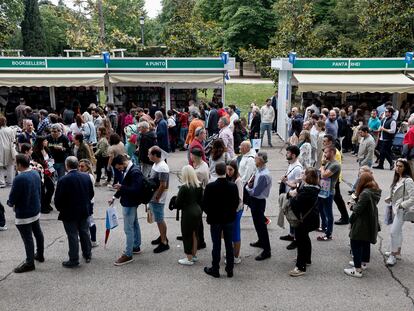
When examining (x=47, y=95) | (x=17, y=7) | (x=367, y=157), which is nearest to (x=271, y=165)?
(x=367, y=157)

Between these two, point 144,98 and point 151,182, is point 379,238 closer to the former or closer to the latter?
point 151,182

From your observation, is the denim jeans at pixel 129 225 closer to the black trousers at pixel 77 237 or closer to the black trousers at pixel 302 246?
the black trousers at pixel 77 237

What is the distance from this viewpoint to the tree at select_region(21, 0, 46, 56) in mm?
42125

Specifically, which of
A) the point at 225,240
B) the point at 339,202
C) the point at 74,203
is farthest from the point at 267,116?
the point at 74,203

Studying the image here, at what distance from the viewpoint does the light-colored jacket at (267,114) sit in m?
15.5

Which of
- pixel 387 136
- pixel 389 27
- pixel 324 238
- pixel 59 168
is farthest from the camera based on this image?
pixel 389 27

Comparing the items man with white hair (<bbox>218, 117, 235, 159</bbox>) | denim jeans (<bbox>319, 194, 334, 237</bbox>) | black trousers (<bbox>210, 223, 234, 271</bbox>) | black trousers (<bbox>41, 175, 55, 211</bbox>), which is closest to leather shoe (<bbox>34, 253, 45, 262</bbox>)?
black trousers (<bbox>41, 175, 55, 211</bbox>)

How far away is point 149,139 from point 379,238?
485 centimetres

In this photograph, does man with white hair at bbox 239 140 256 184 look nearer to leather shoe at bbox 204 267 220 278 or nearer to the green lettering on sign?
leather shoe at bbox 204 267 220 278

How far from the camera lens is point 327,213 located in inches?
281

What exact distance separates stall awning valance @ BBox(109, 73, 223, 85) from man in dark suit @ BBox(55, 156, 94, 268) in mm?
9975

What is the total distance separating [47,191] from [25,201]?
9.18ft

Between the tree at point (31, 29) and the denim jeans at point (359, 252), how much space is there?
42.1m

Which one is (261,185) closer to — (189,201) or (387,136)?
(189,201)
